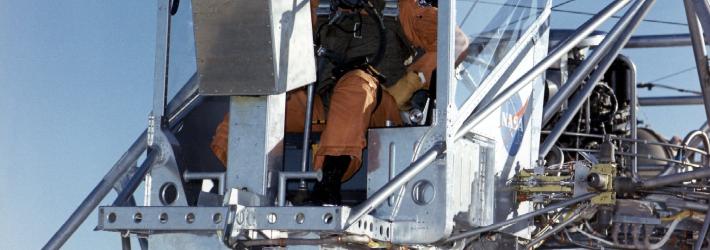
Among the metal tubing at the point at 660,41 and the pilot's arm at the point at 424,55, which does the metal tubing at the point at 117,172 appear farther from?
the metal tubing at the point at 660,41

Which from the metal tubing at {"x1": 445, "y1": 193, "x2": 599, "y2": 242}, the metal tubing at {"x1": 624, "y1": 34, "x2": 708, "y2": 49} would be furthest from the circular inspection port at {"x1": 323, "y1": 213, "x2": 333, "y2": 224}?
the metal tubing at {"x1": 624, "y1": 34, "x2": 708, "y2": 49}

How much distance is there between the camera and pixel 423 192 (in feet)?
21.8

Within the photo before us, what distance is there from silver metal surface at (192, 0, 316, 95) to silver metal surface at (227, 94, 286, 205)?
3.3 inches

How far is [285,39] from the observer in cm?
664

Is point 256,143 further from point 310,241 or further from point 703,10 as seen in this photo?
point 703,10

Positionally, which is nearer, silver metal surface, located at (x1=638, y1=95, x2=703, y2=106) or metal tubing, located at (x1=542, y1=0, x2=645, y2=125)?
metal tubing, located at (x1=542, y1=0, x2=645, y2=125)

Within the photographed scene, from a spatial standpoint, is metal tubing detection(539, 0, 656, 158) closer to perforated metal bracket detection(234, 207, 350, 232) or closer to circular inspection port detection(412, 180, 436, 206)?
circular inspection port detection(412, 180, 436, 206)

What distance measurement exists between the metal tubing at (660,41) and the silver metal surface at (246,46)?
554 centimetres

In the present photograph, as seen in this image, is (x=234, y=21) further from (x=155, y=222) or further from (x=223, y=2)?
(x=155, y=222)

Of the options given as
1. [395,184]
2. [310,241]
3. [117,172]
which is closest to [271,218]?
[310,241]

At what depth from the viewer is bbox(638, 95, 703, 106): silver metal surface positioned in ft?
41.3

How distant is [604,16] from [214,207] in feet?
12.0

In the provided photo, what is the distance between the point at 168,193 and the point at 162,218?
63 cm

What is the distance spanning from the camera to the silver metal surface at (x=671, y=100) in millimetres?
12594
